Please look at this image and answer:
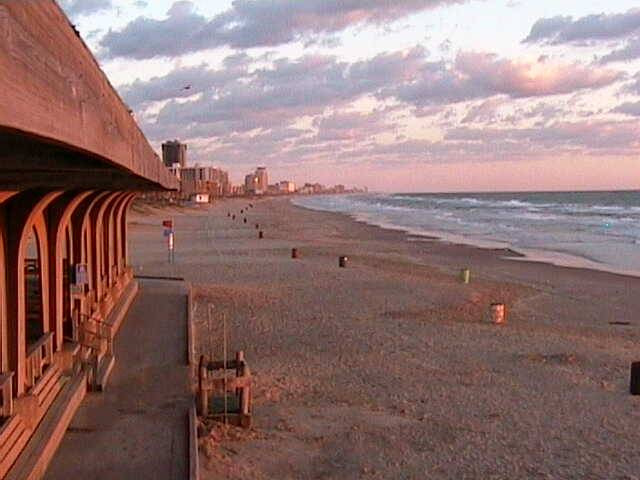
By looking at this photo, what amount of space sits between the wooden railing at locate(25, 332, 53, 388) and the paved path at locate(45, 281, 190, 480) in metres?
0.64

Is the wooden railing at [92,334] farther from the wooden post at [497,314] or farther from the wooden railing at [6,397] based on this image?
the wooden post at [497,314]

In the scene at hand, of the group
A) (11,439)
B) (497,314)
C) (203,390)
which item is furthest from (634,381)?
(11,439)

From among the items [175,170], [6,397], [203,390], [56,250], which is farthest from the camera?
[175,170]

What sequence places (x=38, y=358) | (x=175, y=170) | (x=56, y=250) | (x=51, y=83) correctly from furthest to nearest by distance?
(x=175, y=170)
(x=56, y=250)
(x=38, y=358)
(x=51, y=83)

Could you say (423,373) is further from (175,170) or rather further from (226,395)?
(175,170)

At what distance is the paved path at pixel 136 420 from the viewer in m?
7.26

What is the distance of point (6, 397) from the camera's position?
23.2 ft

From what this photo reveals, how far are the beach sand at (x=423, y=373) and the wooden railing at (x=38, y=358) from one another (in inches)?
77.9

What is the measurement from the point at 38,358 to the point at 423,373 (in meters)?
6.21

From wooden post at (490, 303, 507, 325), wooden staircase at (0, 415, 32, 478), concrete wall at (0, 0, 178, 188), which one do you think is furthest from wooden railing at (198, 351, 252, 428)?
wooden post at (490, 303, 507, 325)

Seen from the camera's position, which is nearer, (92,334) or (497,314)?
(92,334)

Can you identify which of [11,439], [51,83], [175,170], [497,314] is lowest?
[497,314]

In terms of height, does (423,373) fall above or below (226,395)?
below

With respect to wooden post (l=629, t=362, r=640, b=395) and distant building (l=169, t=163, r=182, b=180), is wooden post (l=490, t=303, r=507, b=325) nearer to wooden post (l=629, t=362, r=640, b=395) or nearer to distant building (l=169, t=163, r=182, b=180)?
wooden post (l=629, t=362, r=640, b=395)
